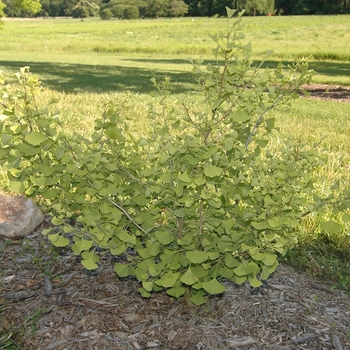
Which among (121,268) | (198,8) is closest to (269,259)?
(121,268)

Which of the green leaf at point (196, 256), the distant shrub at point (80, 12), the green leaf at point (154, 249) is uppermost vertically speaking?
the distant shrub at point (80, 12)

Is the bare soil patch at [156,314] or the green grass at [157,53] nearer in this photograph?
the bare soil patch at [156,314]

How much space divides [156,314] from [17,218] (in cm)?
157

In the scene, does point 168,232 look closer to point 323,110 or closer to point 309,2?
point 323,110

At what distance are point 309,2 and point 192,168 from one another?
78183 mm

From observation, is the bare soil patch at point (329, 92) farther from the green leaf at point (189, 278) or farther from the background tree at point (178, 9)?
the background tree at point (178, 9)

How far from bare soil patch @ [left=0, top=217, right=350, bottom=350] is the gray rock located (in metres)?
0.47

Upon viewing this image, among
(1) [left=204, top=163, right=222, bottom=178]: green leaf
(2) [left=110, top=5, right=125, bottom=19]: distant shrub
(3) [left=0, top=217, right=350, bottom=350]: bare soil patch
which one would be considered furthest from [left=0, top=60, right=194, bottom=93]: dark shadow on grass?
(2) [left=110, top=5, right=125, bottom=19]: distant shrub

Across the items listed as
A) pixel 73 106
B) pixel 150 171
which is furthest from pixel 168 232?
pixel 73 106

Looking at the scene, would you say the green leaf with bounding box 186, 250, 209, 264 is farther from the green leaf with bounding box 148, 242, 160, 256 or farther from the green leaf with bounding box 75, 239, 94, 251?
the green leaf with bounding box 75, 239, 94, 251

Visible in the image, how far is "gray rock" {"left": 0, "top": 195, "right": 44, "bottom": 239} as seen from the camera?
12.2ft

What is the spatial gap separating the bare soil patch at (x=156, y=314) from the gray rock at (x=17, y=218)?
472mm

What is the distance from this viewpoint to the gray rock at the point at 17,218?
3.72 meters

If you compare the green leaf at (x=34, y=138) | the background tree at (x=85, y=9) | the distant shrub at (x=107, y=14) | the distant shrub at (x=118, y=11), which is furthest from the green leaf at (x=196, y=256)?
the background tree at (x=85, y=9)
